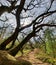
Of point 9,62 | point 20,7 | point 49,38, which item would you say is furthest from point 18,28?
point 9,62

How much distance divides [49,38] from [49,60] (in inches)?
160

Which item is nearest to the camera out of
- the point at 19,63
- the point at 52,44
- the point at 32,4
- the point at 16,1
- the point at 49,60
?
the point at 19,63

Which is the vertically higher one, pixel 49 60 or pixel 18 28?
pixel 18 28

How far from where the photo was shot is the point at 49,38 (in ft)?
61.7

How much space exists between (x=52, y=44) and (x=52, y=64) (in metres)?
3.43

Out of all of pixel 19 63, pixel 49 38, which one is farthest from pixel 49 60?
pixel 19 63

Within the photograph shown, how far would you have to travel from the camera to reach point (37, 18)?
1800 cm

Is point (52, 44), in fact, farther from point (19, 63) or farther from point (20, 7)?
point (19, 63)

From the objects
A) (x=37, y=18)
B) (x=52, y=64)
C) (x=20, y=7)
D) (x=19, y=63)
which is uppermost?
(x=20, y=7)

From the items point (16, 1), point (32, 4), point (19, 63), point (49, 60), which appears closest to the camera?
point (19, 63)

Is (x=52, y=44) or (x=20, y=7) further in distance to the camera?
(x=52, y=44)

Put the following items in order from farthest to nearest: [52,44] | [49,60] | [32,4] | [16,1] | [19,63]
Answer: [52,44] < [32,4] < [16,1] < [49,60] < [19,63]

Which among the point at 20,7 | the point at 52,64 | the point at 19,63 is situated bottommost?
the point at 52,64

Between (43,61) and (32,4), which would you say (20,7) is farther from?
(43,61)
